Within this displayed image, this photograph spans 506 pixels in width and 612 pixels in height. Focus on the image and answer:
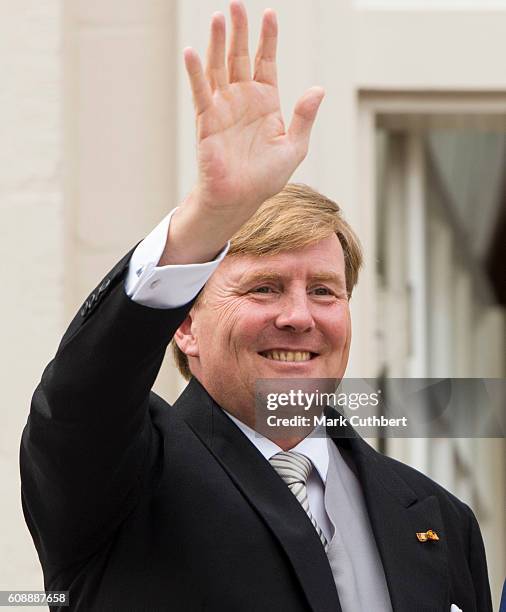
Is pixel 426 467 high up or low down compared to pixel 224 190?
down

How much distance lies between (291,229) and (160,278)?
0.45 meters

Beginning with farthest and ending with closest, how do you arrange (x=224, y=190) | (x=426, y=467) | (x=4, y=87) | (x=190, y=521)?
(x=426, y=467) → (x=4, y=87) → (x=190, y=521) → (x=224, y=190)

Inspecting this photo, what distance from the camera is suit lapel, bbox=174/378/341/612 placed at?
7.81ft

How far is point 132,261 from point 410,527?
2.41 feet

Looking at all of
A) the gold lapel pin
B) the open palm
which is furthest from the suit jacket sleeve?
the gold lapel pin

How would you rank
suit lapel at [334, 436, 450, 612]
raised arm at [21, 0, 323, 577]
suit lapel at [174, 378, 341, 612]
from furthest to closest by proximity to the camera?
suit lapel at [334, 436, 450, 612] < suit lapel at [174, 378, 341, 612] < raised arm at [21, 0, 323, 577]

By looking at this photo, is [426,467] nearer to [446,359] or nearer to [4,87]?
[446,359]

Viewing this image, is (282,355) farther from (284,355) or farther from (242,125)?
(242,125)

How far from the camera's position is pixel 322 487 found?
2582mm

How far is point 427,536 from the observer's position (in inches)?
104

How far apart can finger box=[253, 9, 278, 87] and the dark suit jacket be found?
0.33 meters

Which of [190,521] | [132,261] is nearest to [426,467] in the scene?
[190,521]

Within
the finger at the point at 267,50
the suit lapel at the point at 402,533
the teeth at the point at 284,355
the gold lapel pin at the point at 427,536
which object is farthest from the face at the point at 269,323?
the finger at the point at 267,50

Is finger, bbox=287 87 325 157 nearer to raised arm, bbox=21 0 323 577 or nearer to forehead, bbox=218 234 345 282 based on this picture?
raised arm, bbox=21 0 323 577
